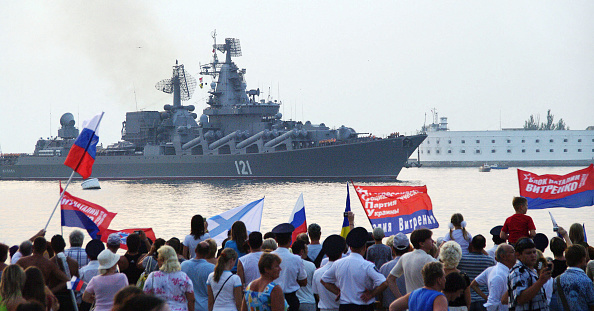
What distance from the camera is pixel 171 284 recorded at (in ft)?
15.7

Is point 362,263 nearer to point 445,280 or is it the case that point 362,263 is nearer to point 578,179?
point 445,280

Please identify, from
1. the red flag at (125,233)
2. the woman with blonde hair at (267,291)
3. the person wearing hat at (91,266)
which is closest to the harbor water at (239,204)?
the red flag at (125,233)

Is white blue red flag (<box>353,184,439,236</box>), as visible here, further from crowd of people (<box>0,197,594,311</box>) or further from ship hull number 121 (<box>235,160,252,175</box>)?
ship hull number 121 (<box>235,160,252,175</box>)

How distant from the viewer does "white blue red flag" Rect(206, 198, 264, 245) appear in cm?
848

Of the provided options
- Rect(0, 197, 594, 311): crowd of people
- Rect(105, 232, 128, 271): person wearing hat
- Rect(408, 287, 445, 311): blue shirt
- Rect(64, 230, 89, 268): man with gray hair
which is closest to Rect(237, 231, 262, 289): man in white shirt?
Rect(0, 197, 594, 311): crowd of people

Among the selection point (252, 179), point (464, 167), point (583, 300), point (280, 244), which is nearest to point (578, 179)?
point (583, 300)

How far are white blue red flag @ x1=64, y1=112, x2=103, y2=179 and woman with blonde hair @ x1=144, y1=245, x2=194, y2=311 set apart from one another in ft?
14.0

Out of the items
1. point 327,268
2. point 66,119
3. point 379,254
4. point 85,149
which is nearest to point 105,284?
point 327,268

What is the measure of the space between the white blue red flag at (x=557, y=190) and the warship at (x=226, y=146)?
1646 inches

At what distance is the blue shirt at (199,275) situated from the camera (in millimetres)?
5285

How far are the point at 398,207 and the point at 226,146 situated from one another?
163 feet

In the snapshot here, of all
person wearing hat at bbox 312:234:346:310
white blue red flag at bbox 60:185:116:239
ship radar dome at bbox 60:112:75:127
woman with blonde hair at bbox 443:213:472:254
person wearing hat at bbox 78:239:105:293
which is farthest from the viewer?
ship radar dome at bbox 60:112:75:127

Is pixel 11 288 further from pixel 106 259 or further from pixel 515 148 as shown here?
pixel 515 148

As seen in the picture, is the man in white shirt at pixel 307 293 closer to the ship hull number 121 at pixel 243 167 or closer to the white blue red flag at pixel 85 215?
the white blue red flag at pixel 85 215
